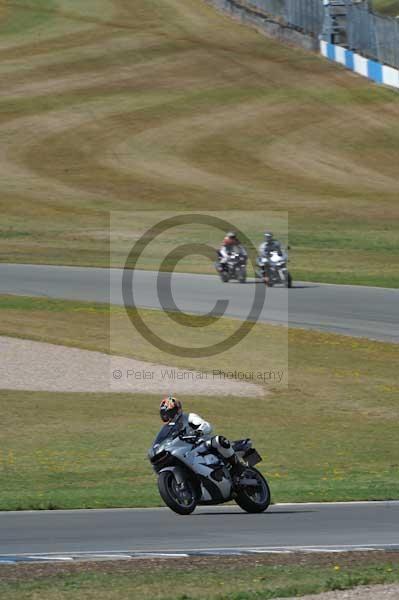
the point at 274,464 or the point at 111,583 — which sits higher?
the point at 111,583

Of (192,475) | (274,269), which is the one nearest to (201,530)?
(192,475)

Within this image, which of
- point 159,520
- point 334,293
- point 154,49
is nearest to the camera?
point 159,520

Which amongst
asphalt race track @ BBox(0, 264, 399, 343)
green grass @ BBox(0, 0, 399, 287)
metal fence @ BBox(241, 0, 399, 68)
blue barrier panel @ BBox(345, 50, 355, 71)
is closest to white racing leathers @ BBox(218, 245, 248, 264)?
asphalt race track @ BBox(0, 264, 399, 343)

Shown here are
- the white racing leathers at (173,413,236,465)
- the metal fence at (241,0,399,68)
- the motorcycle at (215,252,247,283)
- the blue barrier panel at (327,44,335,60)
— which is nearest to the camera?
the white racing leathers at (173,413,236,465)

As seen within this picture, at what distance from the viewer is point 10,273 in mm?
39125

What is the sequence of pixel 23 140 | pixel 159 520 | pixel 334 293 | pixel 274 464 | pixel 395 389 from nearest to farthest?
pixel 159 520 → pixel 274 464 → pixel 395 389 → pixel 334 293 → pixel 23 140

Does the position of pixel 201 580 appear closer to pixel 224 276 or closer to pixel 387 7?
pixel 224 276

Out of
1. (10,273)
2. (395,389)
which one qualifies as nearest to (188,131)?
(10,273)

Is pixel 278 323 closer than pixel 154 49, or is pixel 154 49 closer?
pixel 278 323

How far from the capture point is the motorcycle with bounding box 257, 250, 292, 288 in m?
35.7

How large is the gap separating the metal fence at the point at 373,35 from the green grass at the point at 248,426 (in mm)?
36243

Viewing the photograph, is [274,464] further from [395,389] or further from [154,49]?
[154,49]

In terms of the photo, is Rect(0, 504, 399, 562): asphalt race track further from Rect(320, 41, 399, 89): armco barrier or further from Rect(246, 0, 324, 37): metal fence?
Rect(246, 0, 324, 37): metal fence

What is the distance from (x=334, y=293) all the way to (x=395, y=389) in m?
11.3
